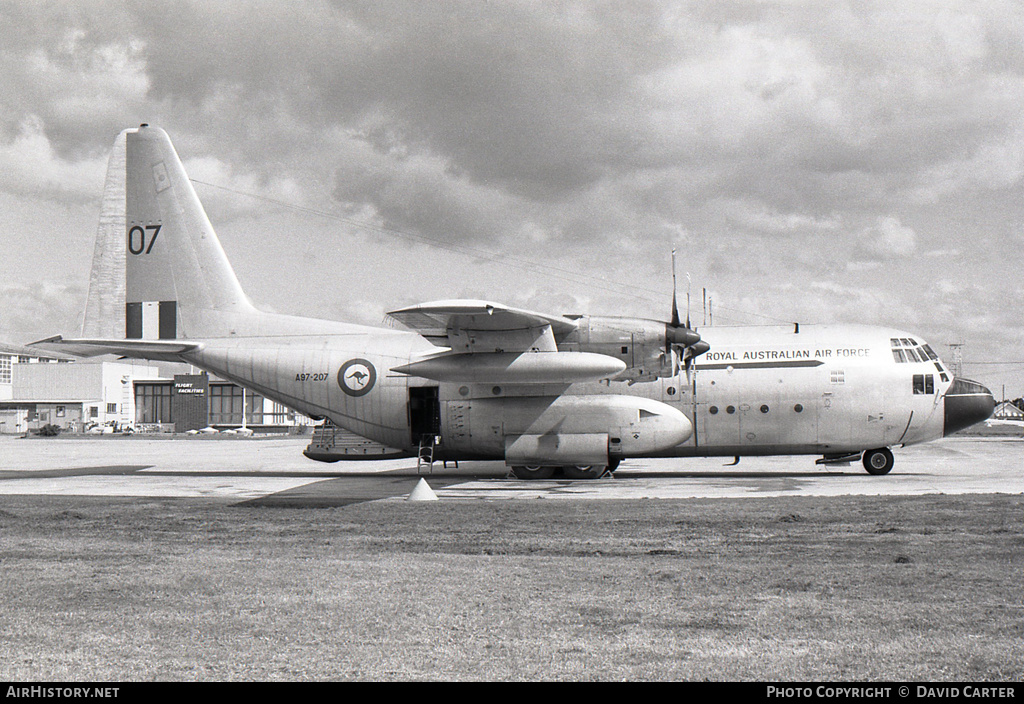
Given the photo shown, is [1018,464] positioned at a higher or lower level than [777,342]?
lower

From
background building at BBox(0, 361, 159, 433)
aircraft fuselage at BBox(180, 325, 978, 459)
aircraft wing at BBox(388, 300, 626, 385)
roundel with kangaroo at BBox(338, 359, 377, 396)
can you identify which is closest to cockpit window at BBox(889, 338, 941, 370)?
aircraft fuselage at BBox(180, 325, 978, 459)

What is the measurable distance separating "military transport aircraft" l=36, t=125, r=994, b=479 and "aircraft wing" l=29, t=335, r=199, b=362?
55mm

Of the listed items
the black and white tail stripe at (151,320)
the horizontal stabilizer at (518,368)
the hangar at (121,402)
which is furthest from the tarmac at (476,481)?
the hangar at (121,402)

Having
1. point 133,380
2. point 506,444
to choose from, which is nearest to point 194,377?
point 133,380

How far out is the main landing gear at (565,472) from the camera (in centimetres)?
2217

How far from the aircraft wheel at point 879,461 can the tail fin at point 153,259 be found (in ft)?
56.8

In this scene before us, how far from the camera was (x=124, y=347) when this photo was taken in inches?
898

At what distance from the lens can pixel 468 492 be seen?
1908 cm

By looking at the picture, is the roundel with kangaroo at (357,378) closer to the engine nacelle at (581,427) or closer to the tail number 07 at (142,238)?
the engine nacelle at (581,427)

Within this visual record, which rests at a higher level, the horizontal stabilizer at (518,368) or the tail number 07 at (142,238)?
the tail number 07 at (142,238)

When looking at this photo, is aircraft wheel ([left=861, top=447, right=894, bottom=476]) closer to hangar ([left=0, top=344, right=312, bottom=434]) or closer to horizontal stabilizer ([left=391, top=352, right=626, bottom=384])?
horizontal stabilizer ([left=391, top=352, right=626, bottom=384])

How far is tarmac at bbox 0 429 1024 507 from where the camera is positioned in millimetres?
18109

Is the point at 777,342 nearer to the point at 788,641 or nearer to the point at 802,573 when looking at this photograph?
the point at 802,573
